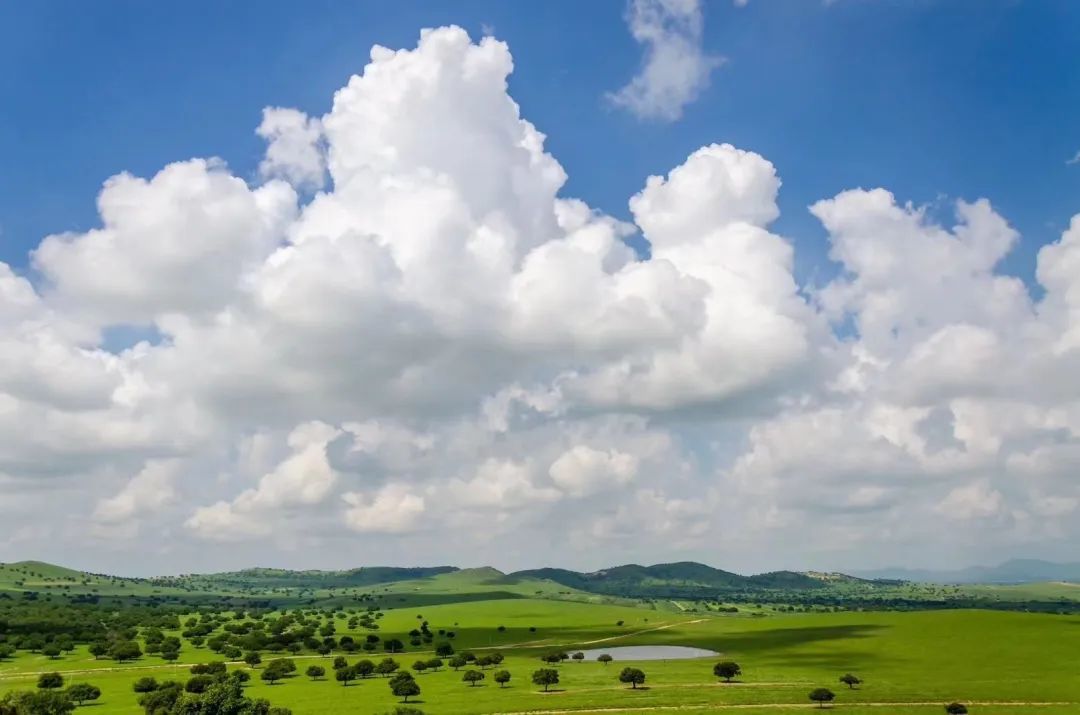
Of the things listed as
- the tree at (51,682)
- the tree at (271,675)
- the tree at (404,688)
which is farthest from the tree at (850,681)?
the tree at (51,682)

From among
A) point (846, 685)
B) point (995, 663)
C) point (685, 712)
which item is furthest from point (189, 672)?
point (995, 663)

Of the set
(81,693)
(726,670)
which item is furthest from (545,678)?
(81,693)

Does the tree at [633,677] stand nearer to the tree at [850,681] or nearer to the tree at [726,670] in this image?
the tree at [726,670]

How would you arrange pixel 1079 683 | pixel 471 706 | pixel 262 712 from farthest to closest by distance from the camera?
pixel 1079 683 < pixel 471 706 < pixel 262 712

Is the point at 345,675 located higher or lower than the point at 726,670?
lower

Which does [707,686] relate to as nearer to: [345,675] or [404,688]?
[404,688]

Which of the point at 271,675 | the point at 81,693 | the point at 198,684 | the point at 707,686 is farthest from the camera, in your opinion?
the point at 271,675

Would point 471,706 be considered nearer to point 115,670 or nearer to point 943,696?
point 943,696

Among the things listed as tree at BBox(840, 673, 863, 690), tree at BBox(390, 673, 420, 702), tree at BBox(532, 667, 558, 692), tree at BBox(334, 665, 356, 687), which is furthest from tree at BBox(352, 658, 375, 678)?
tree at BBox(840, 673, 863, 690)

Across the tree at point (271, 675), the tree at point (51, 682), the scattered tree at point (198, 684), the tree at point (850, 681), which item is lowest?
the tree at point (271, 675)
